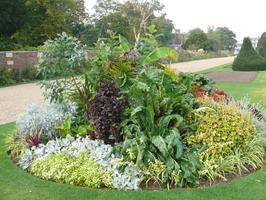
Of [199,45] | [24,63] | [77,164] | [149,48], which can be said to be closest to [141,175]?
[77,164]

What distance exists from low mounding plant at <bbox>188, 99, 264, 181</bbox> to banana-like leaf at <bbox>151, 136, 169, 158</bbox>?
472mm

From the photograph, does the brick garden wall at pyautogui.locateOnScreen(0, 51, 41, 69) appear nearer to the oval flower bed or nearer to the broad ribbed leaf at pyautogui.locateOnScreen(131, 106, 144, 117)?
the oval flower bed

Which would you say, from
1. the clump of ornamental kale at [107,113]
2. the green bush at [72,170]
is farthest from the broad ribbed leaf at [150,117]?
the green bush at [72,170]

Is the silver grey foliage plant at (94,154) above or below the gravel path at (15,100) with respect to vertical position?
above

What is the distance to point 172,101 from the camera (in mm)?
5461

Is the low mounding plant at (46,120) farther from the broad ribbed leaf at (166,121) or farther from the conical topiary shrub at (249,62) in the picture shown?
the conical topiary shrub at (249,62)

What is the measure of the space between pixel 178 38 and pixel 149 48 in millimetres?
68920

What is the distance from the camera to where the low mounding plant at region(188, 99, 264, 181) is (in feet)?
16.1

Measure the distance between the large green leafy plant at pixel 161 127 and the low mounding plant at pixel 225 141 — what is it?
0.16 meters

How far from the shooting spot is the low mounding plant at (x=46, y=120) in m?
5.96

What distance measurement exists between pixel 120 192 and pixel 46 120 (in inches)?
84.7

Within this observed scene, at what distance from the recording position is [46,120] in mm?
5988

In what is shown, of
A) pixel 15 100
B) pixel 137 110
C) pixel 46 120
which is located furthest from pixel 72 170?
pixel 15 100

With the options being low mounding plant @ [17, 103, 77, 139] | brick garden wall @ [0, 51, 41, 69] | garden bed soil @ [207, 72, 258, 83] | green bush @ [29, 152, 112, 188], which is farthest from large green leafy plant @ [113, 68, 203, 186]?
brick garden wall @ [0, 51, 41, 69]
